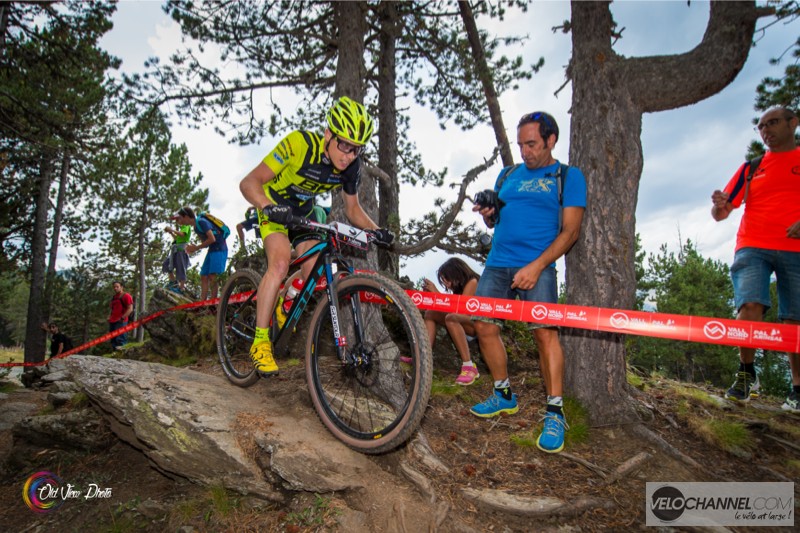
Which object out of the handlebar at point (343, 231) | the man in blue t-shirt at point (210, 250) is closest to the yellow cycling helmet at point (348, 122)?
the handlebar at point (343, 231)

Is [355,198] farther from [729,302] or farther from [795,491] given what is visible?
[729,302]

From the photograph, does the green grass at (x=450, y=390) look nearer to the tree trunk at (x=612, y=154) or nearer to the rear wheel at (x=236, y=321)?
the tree trunk at (x=612, y=154)

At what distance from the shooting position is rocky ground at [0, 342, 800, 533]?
2.65m

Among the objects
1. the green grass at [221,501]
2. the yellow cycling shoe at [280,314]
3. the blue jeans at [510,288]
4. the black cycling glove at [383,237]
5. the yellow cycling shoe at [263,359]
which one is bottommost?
the green grass at [221,501]

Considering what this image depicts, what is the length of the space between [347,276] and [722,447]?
135 inches

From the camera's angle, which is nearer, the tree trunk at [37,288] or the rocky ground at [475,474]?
the rocky ground at [475,474]

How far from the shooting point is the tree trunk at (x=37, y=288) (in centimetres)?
1477

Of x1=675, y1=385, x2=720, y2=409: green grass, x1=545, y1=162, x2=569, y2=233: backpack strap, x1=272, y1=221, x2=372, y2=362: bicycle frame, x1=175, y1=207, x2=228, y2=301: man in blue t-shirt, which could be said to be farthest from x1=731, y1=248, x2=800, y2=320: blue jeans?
x1=175, y1=207, x2=228, y2=301: man in blue t-shirt

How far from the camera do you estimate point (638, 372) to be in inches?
236

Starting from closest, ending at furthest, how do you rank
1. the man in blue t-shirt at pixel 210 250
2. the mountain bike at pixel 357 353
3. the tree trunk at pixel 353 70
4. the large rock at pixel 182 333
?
the mountain bike at pixel 357 353 → the tree trunk at pixel 353 70 → the large rock at pixel 182 333 → the man in blue t-shirt at pixel 210 250

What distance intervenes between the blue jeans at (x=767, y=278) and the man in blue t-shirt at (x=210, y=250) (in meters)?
9.02

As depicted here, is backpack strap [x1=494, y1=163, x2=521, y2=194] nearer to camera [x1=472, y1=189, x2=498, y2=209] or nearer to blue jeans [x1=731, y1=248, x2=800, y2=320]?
camera [x1=472, y1=189, x2=498, y2=209]

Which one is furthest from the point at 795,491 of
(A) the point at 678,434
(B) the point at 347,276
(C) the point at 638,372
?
(B) the point at 347,276

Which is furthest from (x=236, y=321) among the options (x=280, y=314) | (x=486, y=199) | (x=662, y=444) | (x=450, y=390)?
(x=662, y=444)
